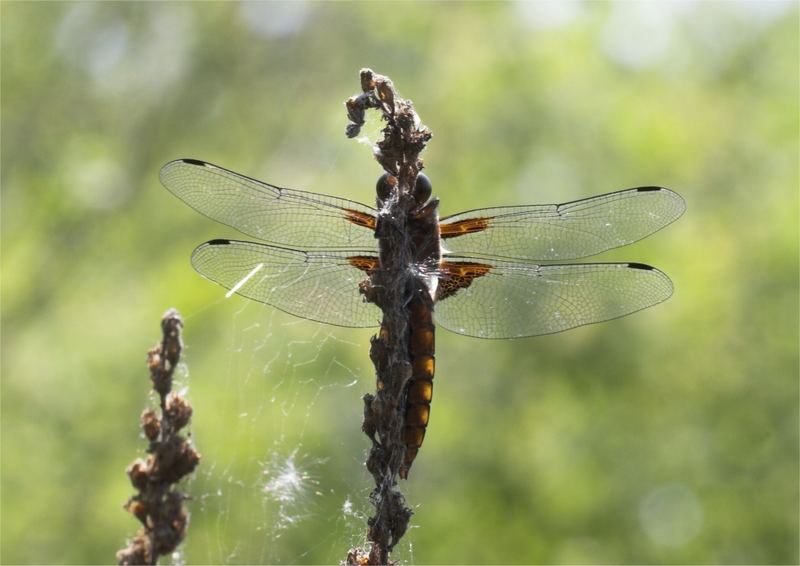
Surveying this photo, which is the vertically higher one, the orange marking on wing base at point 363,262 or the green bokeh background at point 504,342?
the green bokeh background at point 504,342

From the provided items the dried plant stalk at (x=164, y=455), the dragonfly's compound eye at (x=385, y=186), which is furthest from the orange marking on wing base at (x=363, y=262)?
the dried plant stalk at (x=164, y=455)

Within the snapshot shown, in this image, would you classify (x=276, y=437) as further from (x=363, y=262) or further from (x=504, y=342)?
(x=363, y=262)

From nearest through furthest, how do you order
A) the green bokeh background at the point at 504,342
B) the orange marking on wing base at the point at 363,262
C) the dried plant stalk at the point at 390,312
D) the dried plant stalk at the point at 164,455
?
the dried plant stalk at the point at 164,455
the dried plant stalk at the point at 390,312
the orange marking on wing base at the point at 363,262
the green bokeh background at the point at 504,342

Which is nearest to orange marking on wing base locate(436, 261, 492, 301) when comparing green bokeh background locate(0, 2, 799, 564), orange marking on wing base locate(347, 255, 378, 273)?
orange marking on wing base locate(347, 255, 378, 273)

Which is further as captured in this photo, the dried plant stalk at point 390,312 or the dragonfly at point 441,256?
the dragonfly at point 441,256

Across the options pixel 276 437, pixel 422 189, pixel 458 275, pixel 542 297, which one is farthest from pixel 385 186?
pixel 276 437

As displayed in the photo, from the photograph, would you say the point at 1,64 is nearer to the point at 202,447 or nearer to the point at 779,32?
the point at 202,447

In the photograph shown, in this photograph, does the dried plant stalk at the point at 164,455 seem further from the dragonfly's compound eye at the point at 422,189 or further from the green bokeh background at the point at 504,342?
the green bokeh background at the point at 504,342
